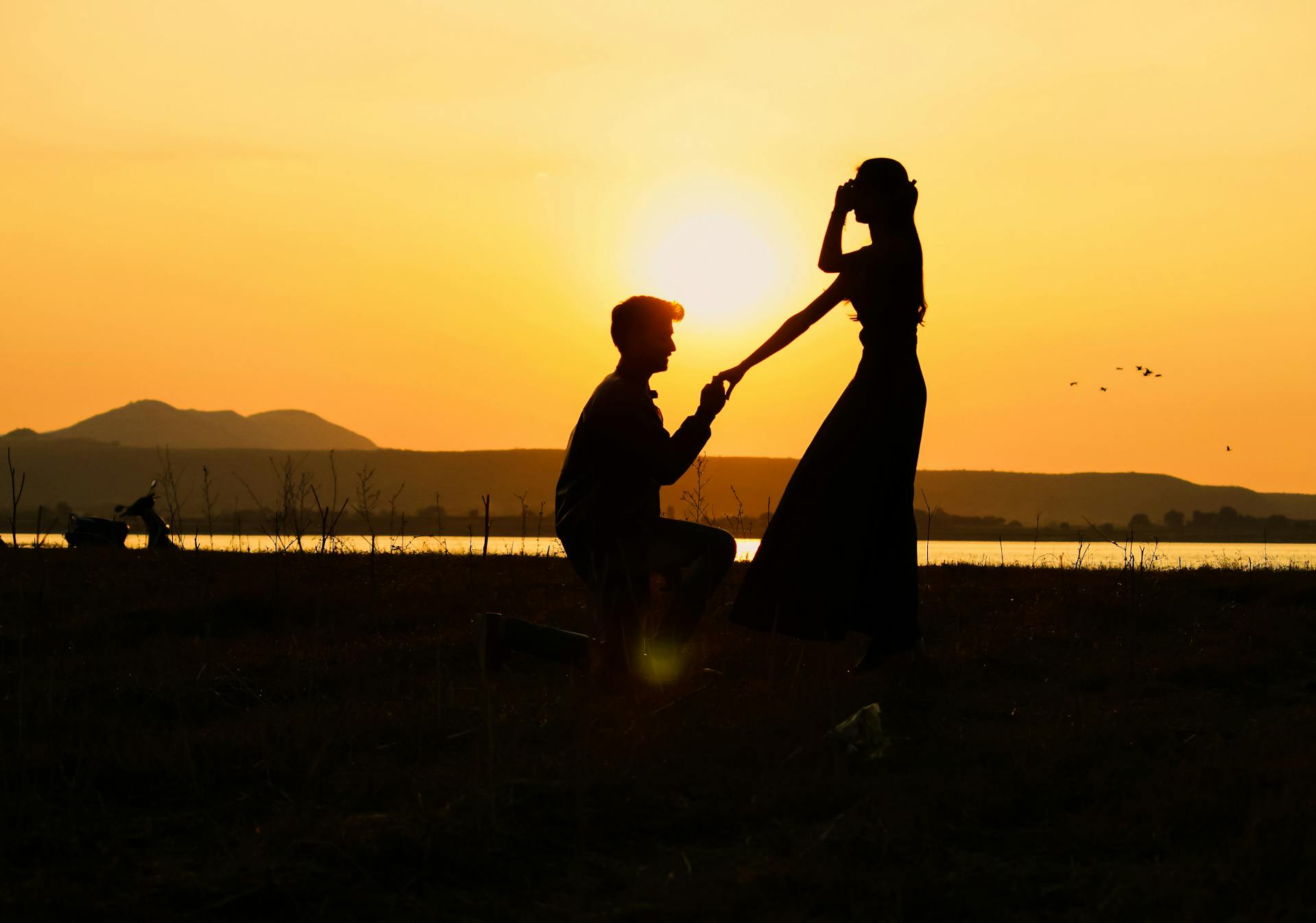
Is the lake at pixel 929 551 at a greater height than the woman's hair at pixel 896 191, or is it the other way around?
the woman's hair at pixel 896 191

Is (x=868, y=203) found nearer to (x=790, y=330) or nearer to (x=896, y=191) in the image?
(x=896, y=191)

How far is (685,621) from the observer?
6.92m

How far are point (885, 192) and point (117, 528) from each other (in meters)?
14.6

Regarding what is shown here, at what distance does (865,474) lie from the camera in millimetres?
6922

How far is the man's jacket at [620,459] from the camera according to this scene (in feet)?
21.1

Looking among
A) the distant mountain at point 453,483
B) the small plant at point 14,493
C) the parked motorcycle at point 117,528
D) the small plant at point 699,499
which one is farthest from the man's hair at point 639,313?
the distant mountain at point 453,483

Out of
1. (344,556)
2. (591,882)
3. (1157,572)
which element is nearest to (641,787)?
(591,882)

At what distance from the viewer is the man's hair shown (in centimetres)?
655

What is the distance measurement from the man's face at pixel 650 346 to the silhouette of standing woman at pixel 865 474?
59 centimetres

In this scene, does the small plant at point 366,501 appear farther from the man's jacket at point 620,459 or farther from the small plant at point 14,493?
the small plant at point 14,493

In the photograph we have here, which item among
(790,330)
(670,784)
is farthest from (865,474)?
(670,784)

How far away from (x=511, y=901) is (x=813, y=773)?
61.4 inches

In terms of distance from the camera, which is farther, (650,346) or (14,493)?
(14,493)

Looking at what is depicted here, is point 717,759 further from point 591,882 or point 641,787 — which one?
point 591,882
